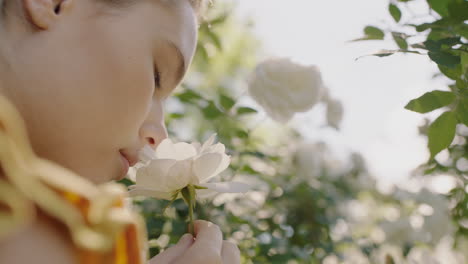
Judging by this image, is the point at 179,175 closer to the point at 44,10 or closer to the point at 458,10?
the point at 44,10

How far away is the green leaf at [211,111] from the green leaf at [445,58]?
0.67 meters

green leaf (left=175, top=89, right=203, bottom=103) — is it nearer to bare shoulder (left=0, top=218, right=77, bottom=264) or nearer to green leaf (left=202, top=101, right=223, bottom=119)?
green leaf (left=202, top=101, right=223, bottom=119)

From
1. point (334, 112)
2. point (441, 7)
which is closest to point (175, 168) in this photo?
point (441, 7)

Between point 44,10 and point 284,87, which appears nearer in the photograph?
point 44,10

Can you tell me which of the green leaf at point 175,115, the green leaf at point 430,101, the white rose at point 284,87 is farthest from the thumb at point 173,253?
the green leaf at point 175,115

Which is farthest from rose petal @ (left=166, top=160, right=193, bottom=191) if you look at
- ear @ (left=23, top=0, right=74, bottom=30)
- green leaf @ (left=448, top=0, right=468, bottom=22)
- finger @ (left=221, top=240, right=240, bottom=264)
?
green leaf @ (left=448, top=0, right=468, bottom=22)

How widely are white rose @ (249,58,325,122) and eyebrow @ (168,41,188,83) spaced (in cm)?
58

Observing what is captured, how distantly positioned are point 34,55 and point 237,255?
355 millimetres

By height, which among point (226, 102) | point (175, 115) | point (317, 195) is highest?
point (226, 102)

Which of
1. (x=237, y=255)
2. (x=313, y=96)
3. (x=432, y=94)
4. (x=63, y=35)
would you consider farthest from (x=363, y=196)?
(x=63, y=35)

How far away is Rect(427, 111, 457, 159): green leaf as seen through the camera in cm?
87

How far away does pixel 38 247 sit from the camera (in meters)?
0.41

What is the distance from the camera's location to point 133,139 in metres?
0.68

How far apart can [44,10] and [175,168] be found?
259 mm
